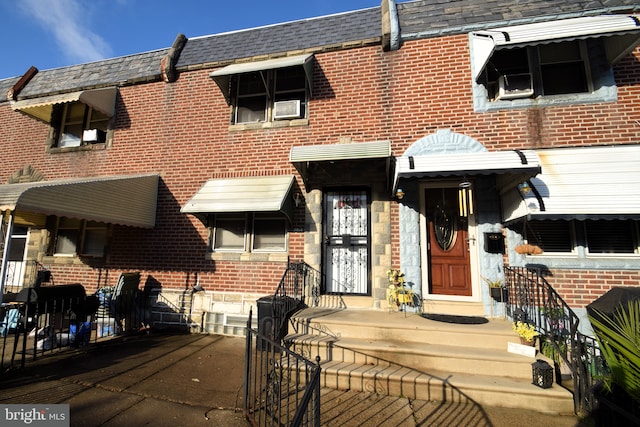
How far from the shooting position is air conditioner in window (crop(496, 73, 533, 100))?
19.6 feet

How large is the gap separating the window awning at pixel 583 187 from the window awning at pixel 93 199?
796 cm

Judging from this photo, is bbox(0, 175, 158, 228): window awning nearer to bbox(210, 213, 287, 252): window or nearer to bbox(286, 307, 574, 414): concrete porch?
bbox(210, 213, 287, 252): window

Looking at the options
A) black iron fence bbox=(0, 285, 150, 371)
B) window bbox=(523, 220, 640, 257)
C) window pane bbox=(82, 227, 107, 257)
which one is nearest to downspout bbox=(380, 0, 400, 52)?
window bbox=(523, 220, 640, 257)

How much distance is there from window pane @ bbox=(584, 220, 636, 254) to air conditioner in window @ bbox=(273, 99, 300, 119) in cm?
631

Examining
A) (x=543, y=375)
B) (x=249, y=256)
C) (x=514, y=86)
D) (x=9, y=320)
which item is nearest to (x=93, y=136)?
(x=9, y=320)

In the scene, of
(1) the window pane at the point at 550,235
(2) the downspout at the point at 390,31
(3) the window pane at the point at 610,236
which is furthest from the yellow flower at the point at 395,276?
(2) the downspout at the point at 390,31

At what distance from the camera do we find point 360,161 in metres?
6.27

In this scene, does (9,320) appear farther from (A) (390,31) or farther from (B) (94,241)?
(A) (390,31)

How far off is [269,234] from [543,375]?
5382 mm

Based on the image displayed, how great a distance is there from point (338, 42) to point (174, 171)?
5.22m

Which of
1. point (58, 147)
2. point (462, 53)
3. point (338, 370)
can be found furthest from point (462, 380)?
point (58, 147)

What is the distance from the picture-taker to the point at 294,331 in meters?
5.13

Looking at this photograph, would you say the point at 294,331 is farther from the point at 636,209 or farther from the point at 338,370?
the point at 636,209

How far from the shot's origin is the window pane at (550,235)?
5512 mm
